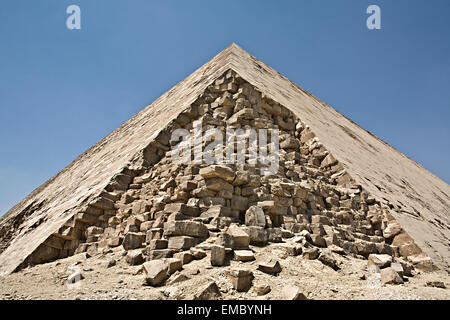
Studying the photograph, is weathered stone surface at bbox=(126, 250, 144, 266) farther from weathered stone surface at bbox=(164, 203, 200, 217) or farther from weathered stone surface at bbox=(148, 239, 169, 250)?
weathered stone surface at bbox=(164, 203, 200, 217)

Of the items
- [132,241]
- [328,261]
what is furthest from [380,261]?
[132,241]

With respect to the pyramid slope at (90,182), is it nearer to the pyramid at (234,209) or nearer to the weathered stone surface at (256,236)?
the pyramid at (234,209)

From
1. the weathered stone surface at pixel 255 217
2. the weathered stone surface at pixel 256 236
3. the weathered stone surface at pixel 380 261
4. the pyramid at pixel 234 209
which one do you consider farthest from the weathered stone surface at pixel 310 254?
the weathered stone surface at pixel 380 261

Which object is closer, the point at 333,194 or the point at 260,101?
the point at 333,194

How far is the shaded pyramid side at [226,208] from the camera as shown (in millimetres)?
3057

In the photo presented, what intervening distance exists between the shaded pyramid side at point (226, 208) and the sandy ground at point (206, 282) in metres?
0.23

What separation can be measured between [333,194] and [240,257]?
2.19m

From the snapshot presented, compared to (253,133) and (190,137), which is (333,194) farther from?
(190,137)

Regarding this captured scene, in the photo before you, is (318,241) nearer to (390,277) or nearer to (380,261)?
(380,261)

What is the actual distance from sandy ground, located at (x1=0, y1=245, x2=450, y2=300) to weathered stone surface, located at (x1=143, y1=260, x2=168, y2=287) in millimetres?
59

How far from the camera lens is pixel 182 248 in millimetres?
2783

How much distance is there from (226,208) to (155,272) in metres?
1.18
